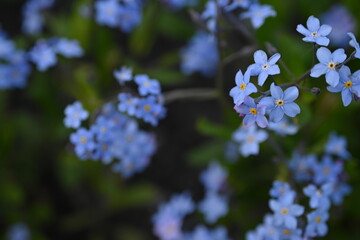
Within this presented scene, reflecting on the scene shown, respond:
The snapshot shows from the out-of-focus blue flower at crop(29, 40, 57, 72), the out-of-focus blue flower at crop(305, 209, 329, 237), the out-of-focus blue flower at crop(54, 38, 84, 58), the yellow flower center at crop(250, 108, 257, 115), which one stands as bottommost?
the out-of-focus blue flower at crop(305, 209, 329, 237)

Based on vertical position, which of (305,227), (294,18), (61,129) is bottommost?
(305,227)

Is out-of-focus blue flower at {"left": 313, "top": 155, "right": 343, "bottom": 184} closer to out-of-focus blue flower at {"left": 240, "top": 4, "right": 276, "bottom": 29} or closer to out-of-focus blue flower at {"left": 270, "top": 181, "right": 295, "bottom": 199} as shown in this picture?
out-of-focus blue flower at {"left": 270, "top": 181, "right": 295, "bottom": 199}

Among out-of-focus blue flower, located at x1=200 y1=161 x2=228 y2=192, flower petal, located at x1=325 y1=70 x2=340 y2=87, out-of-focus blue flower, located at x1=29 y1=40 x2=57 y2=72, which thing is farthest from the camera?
out-of-focus blue flower, located at x1=200 y1=161 x2=228 y2=192

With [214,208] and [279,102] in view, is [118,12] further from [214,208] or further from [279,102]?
[279,102]

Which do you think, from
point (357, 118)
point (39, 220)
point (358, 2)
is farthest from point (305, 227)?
point (39, 220)

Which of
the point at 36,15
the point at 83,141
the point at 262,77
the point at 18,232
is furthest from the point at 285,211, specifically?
the point at 36,15

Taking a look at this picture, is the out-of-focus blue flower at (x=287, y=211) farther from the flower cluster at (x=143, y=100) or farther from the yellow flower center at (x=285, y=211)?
the flower cluster at (x=143, y=100)

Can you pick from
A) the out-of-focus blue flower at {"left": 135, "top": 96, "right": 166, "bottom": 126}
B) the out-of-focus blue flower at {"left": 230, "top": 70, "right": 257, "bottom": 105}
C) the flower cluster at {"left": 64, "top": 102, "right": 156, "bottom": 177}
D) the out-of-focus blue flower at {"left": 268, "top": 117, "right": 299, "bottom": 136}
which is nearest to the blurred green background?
the out-of-focus blue flower at {"left": 268, "top": 117, "right": 299, "bottom": 136}

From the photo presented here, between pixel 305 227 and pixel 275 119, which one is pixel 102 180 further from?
pixel 275 119
